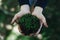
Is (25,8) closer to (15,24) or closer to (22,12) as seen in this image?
(22,12)

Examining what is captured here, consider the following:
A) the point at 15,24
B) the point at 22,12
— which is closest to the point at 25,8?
the point at 22,12

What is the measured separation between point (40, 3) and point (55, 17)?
0.55ft

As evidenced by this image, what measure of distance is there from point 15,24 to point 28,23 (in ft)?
0.36

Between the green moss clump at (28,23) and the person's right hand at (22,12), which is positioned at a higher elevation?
the person's right hand at (22,12)

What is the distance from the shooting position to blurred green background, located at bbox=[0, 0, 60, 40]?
108 inches

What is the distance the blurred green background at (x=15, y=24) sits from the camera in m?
2.73

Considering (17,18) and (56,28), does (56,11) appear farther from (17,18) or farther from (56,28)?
(17,18)

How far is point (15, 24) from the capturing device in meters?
2.74

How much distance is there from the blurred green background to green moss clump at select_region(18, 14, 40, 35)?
5 cm

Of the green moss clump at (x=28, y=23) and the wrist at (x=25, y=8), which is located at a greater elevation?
the wrist at (x=25, y=8)

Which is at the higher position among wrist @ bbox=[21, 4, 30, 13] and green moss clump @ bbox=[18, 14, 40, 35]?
wrist @ bbox=[21, 4, 30, 13]

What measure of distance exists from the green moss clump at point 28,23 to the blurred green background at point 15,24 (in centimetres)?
5

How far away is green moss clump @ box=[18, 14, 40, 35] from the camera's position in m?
2.71

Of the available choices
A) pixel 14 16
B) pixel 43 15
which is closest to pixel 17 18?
pixel 14 16
